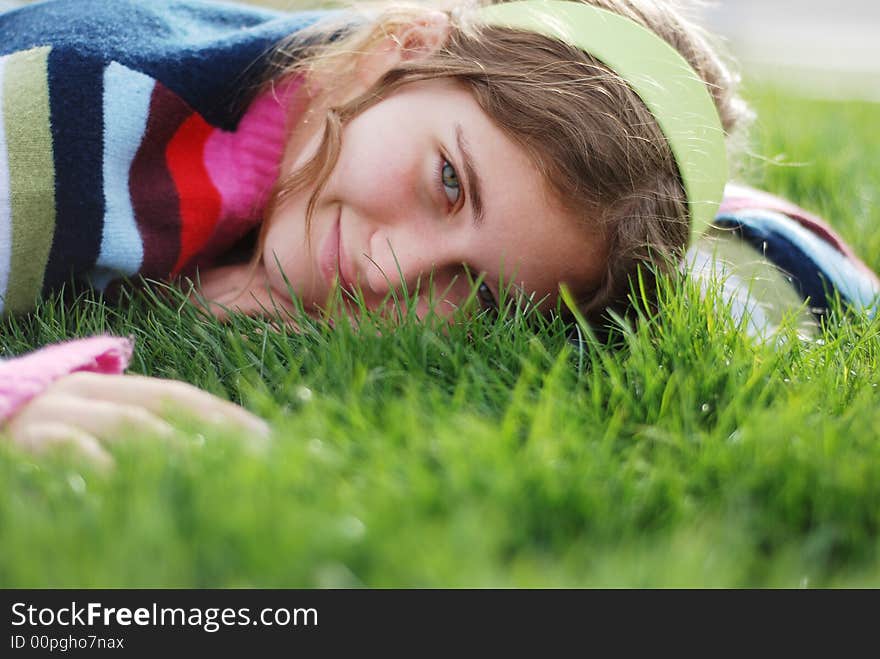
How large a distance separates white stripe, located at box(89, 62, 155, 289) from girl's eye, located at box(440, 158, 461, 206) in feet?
1.78

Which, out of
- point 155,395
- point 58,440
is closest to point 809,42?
point 155,395

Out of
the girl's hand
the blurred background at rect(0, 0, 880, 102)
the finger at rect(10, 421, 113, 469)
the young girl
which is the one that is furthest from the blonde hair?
the blurred background at rect(0, 0, 880, 102)

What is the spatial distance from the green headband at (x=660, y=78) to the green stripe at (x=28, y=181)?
0.83m

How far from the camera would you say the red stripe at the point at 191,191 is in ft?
5.51

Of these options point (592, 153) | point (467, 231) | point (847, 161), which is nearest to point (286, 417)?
point (467, 231)

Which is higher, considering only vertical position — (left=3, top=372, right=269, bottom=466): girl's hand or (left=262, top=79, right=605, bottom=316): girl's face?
(left=262, top=79, right=605, bottom=316): girl's face

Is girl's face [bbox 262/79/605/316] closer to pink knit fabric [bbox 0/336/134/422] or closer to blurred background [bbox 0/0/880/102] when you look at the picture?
pink knit fabric [bbox 0/336/134/422]

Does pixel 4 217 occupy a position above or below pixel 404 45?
below

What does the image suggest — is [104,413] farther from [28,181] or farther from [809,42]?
[809,42]

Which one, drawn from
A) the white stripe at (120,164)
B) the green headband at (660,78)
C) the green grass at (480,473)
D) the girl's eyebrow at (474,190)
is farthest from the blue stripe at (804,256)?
the white stripe at (120,164)

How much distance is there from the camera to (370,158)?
1564 mm

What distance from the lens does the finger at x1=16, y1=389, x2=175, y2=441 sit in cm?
96

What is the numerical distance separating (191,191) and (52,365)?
0.67 metres

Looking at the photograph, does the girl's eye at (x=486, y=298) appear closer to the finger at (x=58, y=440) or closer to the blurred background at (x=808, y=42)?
the finger at (x=58, y=440)
